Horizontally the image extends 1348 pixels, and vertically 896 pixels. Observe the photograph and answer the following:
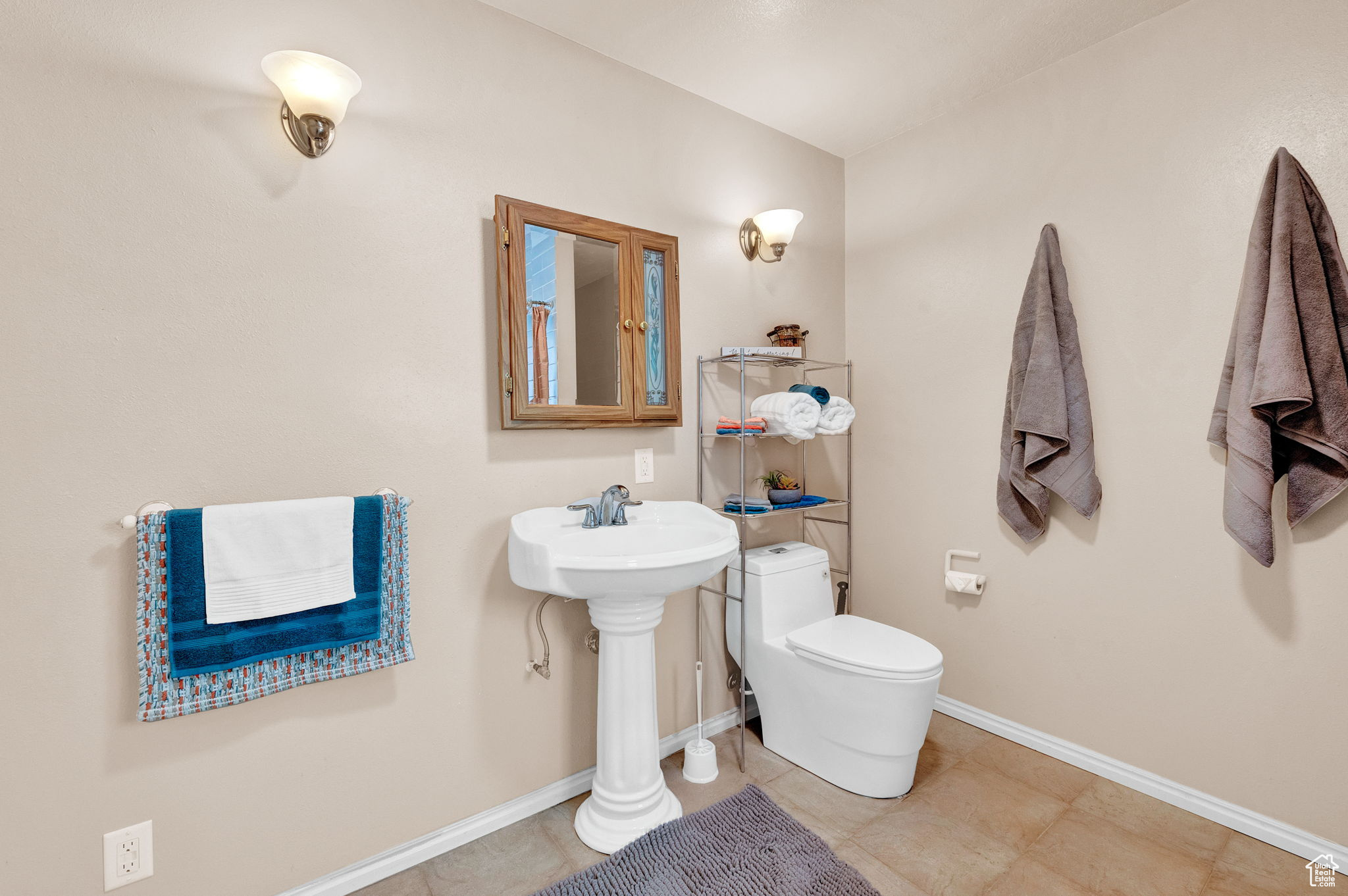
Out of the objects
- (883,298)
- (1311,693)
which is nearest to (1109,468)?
(1311,693)

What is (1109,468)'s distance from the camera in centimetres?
196

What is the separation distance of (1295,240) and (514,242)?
2067 millimetres

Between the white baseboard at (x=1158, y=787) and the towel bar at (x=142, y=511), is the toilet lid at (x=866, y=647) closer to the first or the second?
the white baseboard at (x=1158, y=787)

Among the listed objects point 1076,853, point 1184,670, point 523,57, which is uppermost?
point 523,57

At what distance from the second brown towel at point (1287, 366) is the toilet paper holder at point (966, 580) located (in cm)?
78

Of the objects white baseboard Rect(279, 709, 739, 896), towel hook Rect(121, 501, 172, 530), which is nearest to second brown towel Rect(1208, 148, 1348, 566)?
white baseboard Rect(279, 709, 739, 896)

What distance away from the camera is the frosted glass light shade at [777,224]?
2244mm

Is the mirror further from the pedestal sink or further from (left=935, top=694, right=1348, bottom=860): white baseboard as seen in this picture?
(left=935, top=694, right=1348, bottom=860): white baseboard

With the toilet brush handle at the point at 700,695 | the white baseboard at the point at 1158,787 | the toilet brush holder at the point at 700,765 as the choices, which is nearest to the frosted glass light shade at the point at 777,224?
the toilet brush handle at the point at 700,695

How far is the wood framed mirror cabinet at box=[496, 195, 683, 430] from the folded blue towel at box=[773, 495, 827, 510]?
51 cm

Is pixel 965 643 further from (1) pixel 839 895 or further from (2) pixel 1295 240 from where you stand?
(2) pixel 1295 240

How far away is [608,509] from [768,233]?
1233 mm

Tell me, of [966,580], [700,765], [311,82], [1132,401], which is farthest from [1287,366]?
[311,82]

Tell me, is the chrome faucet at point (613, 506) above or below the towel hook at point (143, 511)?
below
